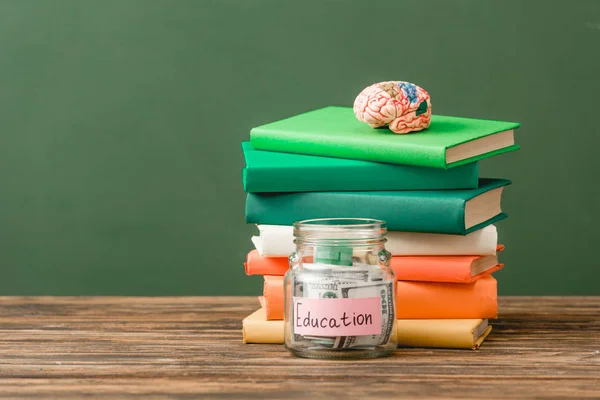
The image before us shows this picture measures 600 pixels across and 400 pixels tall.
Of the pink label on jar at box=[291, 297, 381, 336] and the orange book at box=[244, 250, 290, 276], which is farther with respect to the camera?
the orange book at box=[244, 250, 290, 276]

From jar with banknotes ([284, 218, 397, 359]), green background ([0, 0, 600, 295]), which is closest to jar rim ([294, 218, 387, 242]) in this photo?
jar with banknotes ([284, 218, 397, 359])

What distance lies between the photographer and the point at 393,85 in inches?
38.2

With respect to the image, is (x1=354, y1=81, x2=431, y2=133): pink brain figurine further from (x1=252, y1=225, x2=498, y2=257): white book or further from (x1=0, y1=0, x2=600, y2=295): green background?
(x1=0, y1=0, x2=600, y2=295): green background

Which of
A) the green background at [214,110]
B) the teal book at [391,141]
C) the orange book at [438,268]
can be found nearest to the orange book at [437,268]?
the orange book at [438,268]

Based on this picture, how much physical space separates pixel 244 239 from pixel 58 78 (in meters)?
0.43

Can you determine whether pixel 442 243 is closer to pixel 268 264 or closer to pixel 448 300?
pixel 448 300

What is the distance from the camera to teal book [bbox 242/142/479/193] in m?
0.93

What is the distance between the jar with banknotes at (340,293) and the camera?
2.77ft

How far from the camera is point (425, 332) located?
925mm

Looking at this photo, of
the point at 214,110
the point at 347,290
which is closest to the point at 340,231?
the point at 347,290

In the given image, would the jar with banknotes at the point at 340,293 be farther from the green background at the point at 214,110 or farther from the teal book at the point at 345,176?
the green background at the point at 214,110

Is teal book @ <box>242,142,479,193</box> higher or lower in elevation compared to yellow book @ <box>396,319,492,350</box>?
higher

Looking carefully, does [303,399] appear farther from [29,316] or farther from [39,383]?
[29,316]

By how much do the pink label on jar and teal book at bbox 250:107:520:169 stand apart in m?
0.16
